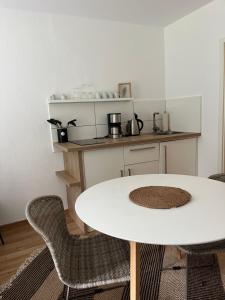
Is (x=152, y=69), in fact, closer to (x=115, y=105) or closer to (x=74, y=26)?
(x=115, y=105)

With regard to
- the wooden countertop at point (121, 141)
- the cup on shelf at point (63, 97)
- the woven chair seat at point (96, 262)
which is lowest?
the woven chair seat at point (96, 262)

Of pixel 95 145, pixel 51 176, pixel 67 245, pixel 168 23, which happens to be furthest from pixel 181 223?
pixel 168 23

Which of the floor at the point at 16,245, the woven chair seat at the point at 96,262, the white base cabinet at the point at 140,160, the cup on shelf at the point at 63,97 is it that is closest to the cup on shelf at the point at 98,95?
the cup on shelf at the point at 63,97

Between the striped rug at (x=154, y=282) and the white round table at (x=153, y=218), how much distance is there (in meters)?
0.58

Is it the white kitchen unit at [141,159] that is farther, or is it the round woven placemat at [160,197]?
the white kitchen unit at [141,159]

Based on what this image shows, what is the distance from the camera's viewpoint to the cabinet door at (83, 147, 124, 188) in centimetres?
233

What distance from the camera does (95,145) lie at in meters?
2.29

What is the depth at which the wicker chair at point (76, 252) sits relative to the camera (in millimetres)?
1154

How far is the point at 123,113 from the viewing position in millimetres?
3057

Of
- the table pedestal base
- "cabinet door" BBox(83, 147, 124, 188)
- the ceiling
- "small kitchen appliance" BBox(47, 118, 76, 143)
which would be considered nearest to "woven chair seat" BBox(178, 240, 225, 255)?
the table pedestal base

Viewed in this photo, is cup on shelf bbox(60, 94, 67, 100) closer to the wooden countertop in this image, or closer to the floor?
the wooden countertop

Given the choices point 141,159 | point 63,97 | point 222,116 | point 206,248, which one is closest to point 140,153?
point 141,159

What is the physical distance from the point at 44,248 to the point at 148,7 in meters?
2.64

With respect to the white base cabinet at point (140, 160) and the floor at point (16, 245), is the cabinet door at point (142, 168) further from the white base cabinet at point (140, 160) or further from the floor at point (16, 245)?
the floor at point (16, 245)
